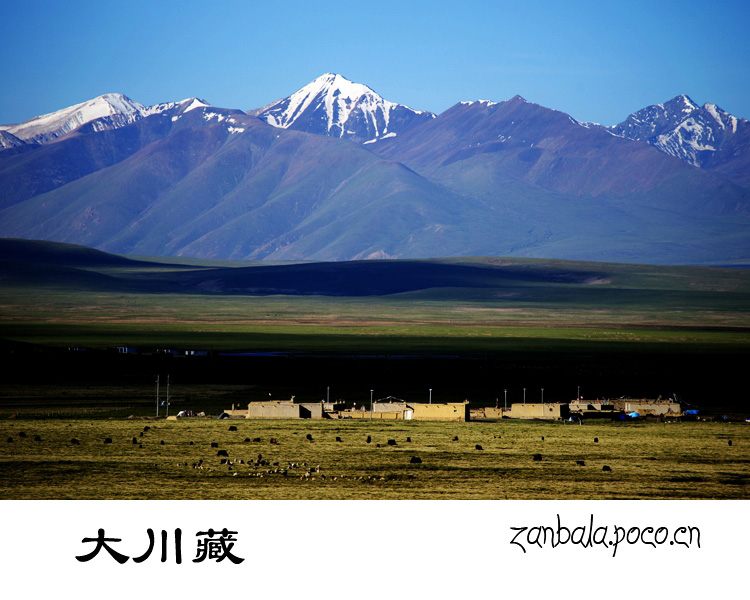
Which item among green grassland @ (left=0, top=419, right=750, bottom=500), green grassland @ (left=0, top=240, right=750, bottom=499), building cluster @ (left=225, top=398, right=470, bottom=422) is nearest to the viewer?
green grassland @ (left=0, top=419, right=750, bottom=500)

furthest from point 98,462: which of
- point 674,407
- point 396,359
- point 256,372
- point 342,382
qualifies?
point 396,359

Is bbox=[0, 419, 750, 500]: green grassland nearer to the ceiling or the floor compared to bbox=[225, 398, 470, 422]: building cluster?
nearer to the floor

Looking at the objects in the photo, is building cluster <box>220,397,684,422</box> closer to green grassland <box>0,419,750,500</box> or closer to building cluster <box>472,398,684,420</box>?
building cluster <box>472,398,684,420</box>

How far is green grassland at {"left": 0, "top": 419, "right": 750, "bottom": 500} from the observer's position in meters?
25.7

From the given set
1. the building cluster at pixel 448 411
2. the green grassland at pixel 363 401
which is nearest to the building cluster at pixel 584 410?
the building cluster at pixel 448 411

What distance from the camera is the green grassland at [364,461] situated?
25.7 metres

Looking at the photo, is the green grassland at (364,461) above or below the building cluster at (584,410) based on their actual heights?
below

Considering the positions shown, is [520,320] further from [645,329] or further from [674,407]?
[674,407]

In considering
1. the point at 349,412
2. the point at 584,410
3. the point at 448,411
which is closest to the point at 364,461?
the point at 448,411

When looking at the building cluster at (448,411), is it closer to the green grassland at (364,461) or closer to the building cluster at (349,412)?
the building cluster at (349,412)

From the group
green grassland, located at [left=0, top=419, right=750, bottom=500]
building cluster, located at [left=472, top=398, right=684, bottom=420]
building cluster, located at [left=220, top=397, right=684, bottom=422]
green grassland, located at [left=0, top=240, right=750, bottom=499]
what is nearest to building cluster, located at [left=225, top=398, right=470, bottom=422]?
building cluster, located at [left=220, top=397, right=684, bottom=422]

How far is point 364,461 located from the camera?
3105 cm

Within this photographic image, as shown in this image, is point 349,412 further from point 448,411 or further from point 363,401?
point 363,401

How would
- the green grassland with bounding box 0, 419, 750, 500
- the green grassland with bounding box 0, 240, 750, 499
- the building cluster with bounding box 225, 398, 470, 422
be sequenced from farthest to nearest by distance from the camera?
1. the building cluster with bounding box 225, 398, 470, 422
2. the green grassland with bounding box 0, 240, 750, 499
3. the green grassland with bounding box 0, 419, 750, 500
